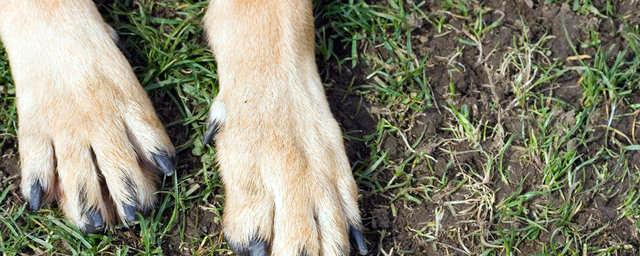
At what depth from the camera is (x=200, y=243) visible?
3.61 m

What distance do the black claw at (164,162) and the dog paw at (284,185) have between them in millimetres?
179

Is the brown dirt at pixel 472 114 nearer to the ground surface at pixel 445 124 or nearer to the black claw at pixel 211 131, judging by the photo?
the ground surface at pixel 445 124

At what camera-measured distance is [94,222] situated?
339cm

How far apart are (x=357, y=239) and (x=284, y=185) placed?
1.11 feet

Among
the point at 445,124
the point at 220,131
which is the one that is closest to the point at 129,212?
the point at 220,131

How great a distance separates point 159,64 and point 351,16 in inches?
33.2

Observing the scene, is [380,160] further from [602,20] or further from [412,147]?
[602,20]

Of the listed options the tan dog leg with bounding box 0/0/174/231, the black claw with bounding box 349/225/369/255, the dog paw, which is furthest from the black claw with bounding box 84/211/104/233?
the black claw with bounding box 349/225/369/255

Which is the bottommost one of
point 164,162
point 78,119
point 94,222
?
point 94,222

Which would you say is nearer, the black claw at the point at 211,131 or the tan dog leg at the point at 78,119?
the tan dog leg at the point at 78,119

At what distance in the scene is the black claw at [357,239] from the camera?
3445mm

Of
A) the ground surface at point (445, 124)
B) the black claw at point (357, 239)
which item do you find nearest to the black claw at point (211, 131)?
the ground surface at point (445, 124)

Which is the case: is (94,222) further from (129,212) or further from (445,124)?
(445,124)

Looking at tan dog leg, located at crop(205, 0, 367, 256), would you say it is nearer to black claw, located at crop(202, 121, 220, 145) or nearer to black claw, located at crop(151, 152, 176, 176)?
black claw, located at crop(202, 121, 220, 145)
